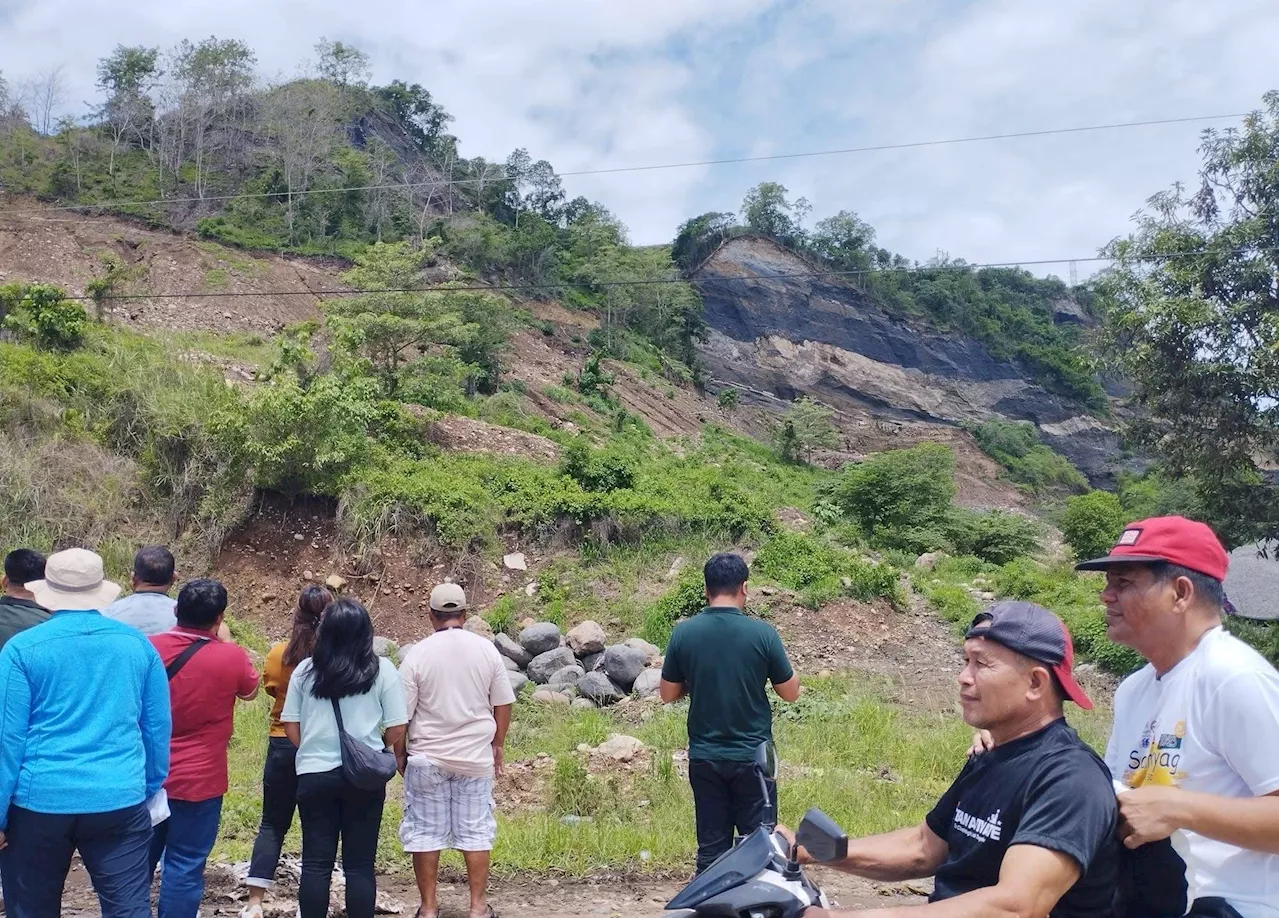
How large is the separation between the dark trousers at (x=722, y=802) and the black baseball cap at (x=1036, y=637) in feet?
7.40

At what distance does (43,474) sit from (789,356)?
38741 millimetres

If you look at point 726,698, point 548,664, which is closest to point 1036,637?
point 726,698

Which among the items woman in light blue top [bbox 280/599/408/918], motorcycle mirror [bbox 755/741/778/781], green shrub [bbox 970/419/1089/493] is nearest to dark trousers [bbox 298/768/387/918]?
woman in light blue top [bbox 280/599/408/918]

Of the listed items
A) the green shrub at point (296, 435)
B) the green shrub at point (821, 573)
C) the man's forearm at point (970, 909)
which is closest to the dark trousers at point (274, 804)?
the man's forearm at point (970, 909)

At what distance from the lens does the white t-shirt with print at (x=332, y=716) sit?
393 centimetres

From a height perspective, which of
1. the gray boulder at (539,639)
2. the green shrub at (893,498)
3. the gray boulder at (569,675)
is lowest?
the gray boulder at (569,675)

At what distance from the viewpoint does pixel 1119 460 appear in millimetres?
51344

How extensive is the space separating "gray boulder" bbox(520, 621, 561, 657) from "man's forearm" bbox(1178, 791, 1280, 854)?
10.8 metres

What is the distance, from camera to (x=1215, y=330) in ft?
43.7

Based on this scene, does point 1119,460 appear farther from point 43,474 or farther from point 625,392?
point 43,474

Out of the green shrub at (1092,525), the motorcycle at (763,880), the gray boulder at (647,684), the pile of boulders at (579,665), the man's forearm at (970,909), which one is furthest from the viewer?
the green shrub at (1092,525)

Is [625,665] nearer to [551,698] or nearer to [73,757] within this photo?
[551,698]

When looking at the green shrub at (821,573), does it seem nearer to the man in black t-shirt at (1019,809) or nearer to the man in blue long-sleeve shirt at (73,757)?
the man in blue long-sleeve shirt at (73,757)

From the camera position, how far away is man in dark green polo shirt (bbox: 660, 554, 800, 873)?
425cm
